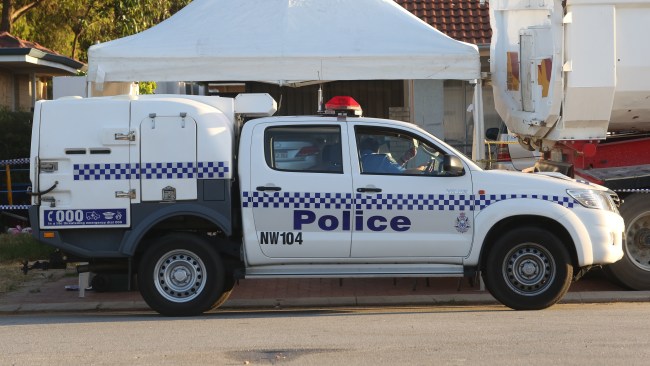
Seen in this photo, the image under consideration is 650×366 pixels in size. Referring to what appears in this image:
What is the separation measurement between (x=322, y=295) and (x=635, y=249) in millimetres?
3470

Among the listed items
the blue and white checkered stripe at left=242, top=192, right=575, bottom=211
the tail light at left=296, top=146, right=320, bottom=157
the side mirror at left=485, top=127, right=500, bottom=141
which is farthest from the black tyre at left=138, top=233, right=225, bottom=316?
the side mirror at left=485, top=127, right=500, bottom=141

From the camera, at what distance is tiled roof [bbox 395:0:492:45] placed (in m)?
20.3

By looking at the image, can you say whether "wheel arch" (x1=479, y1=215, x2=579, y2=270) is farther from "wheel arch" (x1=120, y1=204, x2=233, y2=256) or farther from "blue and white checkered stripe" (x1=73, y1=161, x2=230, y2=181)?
"blue and white checkered stripe" (x1=73, y1=161, x2=230, y2=181)

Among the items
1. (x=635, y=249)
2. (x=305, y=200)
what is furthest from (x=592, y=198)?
(x=305, y=200)

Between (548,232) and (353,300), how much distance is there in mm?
2342

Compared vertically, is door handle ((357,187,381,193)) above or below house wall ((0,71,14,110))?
below

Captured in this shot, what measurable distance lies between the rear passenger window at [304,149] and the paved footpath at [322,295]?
1.80 m

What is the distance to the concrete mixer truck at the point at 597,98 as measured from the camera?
1105 cm

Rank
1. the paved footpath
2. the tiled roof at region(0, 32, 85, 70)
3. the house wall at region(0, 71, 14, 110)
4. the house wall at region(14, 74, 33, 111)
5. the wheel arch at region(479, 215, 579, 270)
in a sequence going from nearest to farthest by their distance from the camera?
the wheel arch at region(479, 215, 579, 270) < the paved footpath < the tiled roof at region(0, 32, 85, 70) < the house wall at region(0, 71, 14, 110) < the house wall at region(14, 74, 33, 111)

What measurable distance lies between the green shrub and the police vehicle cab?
4.40 m

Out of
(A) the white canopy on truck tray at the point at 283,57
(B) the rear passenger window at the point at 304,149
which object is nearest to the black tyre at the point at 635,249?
(A) the white canopy on truck tray at the point at 283,57

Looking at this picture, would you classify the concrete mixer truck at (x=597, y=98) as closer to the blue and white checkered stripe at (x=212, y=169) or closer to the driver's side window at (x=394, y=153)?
the driver's side window at (x=394, y=153)

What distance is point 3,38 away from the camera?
21828 mm

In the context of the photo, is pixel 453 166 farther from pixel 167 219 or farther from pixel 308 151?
pixel 167 219
